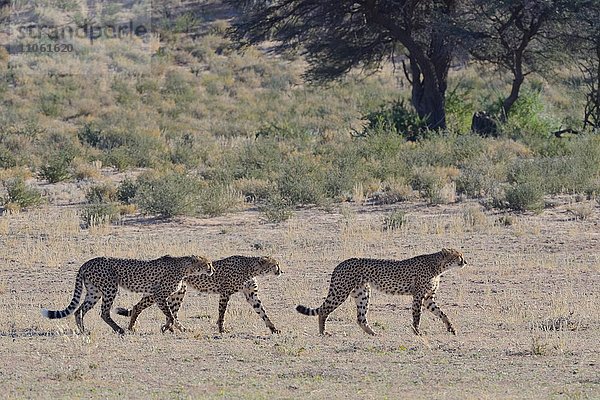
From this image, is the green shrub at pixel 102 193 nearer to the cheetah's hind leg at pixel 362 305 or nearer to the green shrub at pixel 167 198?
the green shrub at pixel 167 198

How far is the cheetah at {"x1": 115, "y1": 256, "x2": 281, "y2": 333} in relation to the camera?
1174 centimetres

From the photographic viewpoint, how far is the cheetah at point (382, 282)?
38.0 ft

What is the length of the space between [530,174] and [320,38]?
11719 mm

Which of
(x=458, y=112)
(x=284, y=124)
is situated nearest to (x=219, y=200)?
(x=284, y=124)

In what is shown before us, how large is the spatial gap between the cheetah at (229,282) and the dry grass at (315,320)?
268 mm

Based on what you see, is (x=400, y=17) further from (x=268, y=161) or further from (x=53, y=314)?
(x=53, y=314)

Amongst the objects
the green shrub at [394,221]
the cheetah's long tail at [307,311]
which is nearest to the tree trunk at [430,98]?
the green shrub at [394,221]

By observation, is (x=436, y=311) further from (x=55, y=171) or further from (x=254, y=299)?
(x=55, y=171)

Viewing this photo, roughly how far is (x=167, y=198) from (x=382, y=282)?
9053 millimetres

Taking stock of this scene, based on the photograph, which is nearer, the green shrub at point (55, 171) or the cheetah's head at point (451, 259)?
the cheetah's head at point (451, 259)

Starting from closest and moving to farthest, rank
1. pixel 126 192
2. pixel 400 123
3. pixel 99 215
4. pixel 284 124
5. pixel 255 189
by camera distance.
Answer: pixel 99 215
pixel 126 192
pixel 255 189
pixel 400 123
pixel 284 124

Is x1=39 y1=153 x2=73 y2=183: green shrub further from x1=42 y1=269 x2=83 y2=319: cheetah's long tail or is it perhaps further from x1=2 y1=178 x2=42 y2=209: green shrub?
x1=42 y1=269 x2=83 y2=319: cheetah's long tail

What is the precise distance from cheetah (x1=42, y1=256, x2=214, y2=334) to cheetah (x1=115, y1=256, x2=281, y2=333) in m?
0.20

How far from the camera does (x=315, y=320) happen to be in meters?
12.5
